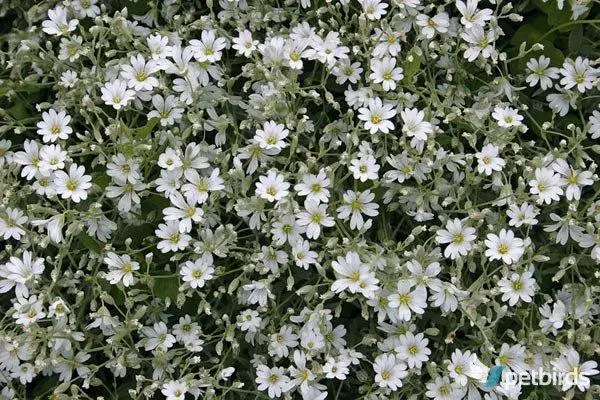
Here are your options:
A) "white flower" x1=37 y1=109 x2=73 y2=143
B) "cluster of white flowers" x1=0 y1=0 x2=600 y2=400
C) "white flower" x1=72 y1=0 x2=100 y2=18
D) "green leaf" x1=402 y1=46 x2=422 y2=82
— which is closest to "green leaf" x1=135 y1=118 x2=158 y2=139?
"cluster of white flowers" x1=0 y1=0 x2=600 y2=400

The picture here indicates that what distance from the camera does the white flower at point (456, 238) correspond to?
2.18 meters

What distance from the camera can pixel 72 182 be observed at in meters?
2.25

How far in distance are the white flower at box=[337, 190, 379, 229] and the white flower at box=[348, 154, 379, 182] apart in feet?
0.15

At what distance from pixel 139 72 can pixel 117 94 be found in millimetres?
102

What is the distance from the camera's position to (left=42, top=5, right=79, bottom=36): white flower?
2451mm

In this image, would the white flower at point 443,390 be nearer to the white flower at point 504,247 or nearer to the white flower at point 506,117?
the white flower at point 504,247

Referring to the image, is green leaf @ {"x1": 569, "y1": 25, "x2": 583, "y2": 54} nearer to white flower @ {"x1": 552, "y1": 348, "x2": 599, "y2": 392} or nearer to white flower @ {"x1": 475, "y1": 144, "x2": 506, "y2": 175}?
white flower @ {"x1": 475, "y1": 144, "x2": 506, "y2": 175}

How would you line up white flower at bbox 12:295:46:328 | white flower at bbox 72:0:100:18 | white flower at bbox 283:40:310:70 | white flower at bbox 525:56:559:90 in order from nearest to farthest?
1. white flower at bbox 12:295:46:328
2. white flower at bbox 283:40:310:70
3. white flower at bbox 525:56:559:90
4. white flower at bbox 72:0:100:18

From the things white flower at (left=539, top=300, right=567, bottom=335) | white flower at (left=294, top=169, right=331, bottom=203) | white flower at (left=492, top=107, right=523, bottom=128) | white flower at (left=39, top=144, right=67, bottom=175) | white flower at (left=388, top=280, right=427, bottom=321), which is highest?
white flower at (left=492, top=107, right=523, bottom=128)

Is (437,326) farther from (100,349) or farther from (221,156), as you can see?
(100,349)

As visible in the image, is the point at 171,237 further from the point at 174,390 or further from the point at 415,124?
the point at 415,124

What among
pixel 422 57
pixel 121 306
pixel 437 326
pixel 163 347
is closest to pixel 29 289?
pixel 121 306

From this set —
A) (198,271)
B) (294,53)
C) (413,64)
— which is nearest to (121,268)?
(198,271)

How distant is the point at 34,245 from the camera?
7.78 ft
